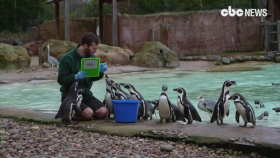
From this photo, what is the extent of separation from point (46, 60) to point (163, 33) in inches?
210

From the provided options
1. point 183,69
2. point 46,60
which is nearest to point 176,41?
point 183,69

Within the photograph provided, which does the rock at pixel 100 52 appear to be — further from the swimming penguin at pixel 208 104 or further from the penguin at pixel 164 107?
the penguin at pixel 164 107

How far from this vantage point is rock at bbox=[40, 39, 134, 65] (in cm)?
1522

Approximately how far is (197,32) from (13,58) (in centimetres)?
909

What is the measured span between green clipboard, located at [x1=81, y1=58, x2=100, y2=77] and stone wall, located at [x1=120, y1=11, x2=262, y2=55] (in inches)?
541

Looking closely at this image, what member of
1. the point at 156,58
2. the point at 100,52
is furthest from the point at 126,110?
the point at 156,58

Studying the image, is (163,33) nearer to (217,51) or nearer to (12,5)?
(217,51)

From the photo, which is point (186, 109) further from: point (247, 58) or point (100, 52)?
point (247, 58)

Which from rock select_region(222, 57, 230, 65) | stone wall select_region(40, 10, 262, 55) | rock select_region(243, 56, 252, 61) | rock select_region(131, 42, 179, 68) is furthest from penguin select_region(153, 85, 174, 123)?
stone wall select_region(40, 10, 262, 55)

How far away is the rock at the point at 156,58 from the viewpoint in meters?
→ 15.7

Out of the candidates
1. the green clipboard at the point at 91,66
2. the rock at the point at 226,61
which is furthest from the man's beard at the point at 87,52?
the rock at the point at 226,61

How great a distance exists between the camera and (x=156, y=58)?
15711 millimetres

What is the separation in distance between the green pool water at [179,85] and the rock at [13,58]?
9.47ft

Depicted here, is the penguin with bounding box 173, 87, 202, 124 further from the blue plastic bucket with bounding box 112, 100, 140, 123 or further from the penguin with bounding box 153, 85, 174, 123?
the blue plastic bucket with bounding box 112, 100, 140, 123
